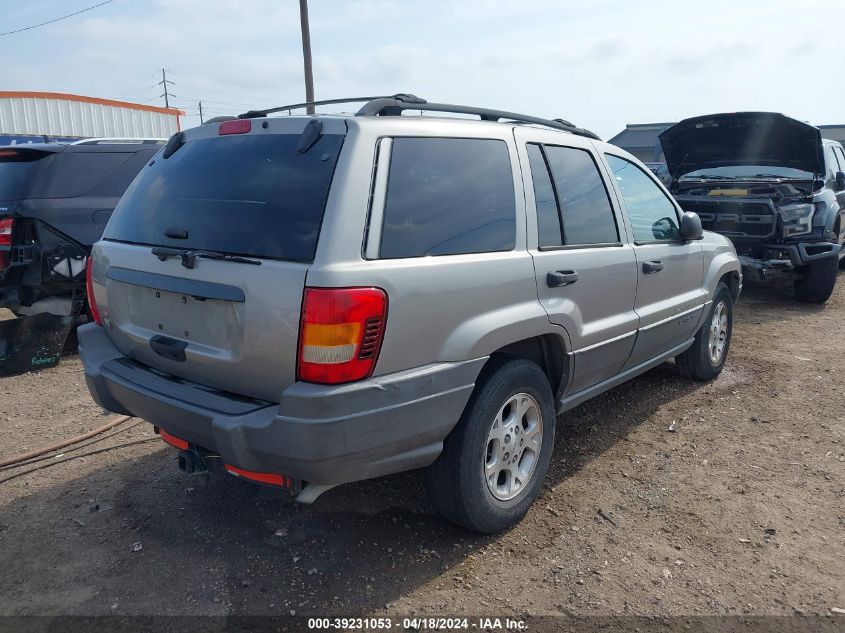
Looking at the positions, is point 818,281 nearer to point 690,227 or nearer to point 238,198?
point 690,227

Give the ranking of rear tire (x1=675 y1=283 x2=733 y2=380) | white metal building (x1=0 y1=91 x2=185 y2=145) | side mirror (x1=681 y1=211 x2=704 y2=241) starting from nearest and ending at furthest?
side mirror (x1=681 y1=211 x2=704 y2=241) < rear tire (x1=675 y1=283 x2=733 y2=380) < white metal building (x1=0 y1=91 x2=185 y2=145)

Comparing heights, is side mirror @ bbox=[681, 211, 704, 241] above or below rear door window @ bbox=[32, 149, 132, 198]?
below

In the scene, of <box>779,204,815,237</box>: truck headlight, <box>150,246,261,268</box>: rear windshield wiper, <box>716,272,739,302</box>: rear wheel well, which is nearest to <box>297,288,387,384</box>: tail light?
<box>150,246,261,268</box>: rear windshield wiper

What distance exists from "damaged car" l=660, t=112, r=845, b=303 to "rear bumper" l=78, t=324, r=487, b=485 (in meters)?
6.43

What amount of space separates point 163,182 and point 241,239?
0.79m

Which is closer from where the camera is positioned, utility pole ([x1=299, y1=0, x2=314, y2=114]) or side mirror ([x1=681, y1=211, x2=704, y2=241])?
side mirror ([x1=681, y1=211, x2=704, y2=241])

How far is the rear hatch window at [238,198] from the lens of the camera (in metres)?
2.43

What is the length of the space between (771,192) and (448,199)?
685 centimetres

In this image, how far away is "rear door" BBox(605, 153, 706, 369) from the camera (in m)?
3.88

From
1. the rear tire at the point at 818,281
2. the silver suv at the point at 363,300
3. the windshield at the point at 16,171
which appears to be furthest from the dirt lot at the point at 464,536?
the rear tire at the point at 818,281

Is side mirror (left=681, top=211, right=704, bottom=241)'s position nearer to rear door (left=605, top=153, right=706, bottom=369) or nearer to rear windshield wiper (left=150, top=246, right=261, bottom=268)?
rear door (left=605, top=153, right=706, bottom=369)

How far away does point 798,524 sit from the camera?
314cm

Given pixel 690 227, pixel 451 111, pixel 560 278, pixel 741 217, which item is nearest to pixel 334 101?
pixel 451 111

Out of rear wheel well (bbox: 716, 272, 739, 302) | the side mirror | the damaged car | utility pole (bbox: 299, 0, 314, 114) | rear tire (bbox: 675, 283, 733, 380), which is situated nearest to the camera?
the side mirror
